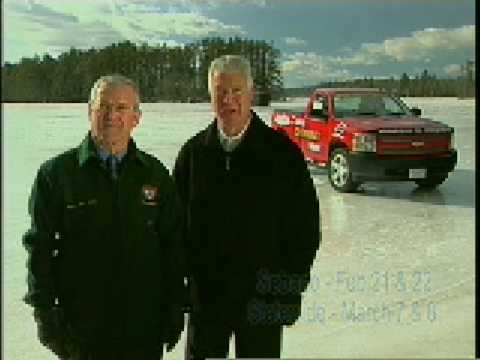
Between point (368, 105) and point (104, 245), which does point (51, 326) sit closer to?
point (104, 245)

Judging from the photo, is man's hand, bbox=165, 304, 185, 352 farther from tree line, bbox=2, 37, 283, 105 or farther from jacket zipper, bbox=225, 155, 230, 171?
tree line, bbox=2, 37, 283, 105

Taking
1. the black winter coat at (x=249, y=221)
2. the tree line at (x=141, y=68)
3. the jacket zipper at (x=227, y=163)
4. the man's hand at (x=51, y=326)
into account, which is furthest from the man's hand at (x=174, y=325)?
the tree line at (x=141, y=68)

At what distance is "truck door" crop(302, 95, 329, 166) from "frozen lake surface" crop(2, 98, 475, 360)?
519mm

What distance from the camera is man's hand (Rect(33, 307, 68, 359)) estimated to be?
7.53 feet

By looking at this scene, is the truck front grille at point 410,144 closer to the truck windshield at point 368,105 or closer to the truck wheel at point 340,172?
the truck wheel at point 340,172

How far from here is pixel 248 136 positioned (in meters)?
2.56

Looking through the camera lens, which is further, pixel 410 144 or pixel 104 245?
pixel 410 144

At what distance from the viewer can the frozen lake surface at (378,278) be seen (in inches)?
151

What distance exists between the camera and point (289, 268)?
2.59 m

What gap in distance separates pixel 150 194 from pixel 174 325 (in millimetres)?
502

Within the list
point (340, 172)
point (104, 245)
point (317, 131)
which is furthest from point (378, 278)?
point (317, 131)

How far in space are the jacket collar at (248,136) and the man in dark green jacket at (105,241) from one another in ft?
0.76

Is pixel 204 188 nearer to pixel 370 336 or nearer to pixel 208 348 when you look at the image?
pixel 208 348

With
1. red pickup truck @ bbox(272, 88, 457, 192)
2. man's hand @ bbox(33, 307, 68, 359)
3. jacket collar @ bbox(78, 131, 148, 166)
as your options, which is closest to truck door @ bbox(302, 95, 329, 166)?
red pickup truck @ bbox(272, 88, 457, 192)
